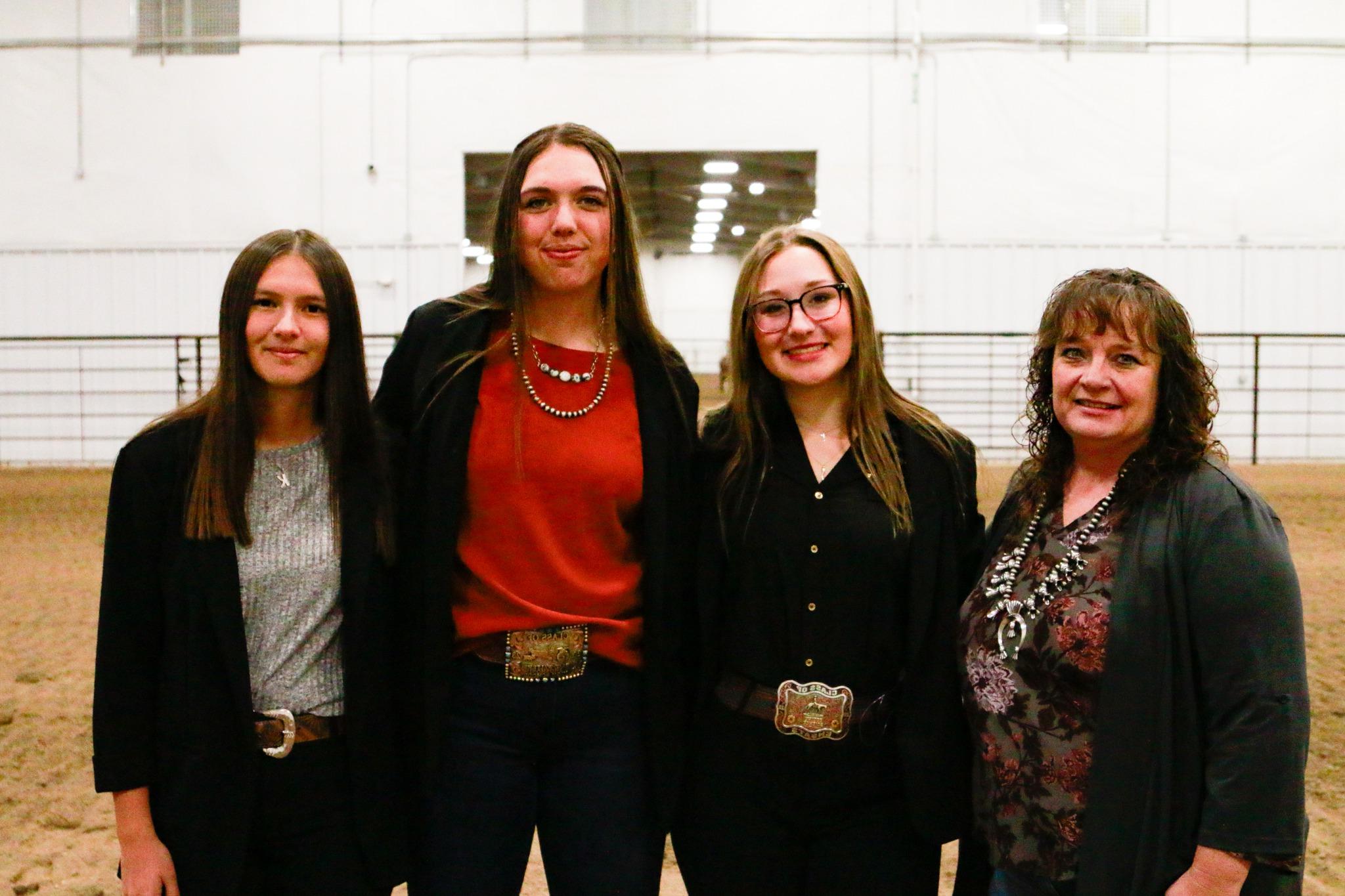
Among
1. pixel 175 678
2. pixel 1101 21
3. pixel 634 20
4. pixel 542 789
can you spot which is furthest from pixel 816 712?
pixel 1101 21

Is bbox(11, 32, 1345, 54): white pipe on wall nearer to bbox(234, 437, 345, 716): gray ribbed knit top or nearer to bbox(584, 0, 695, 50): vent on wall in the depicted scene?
bbox(584, 0, 695, 50): vent on wall

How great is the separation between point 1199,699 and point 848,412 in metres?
0.72

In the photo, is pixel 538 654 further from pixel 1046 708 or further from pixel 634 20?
pixel 634 20

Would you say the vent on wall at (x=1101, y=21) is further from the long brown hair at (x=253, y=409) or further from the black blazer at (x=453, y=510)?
the long brown hair at (x=253, y=409)

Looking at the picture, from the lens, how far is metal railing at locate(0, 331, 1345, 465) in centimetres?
1103

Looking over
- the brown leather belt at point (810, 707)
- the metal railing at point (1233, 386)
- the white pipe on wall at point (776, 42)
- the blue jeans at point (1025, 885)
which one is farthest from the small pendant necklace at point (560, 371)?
the white pipe on wall at point (776, 42)

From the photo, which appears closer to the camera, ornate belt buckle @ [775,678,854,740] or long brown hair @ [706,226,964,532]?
ornate belt buckle @ [775,678,854,740]

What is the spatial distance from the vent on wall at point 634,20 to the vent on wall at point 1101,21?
3.47 meters

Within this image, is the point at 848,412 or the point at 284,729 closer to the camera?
the point at 284,729

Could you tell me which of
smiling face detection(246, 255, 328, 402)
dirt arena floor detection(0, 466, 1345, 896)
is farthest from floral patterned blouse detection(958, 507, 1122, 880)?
dirt arena floor detection(0, 466, 1345, 896)

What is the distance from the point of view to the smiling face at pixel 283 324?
1.70 metres

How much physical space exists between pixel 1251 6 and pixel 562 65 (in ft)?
21.9

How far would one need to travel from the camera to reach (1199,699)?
1.49 metres

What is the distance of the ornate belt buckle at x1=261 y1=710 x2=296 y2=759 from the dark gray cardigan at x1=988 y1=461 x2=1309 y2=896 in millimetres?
1124
